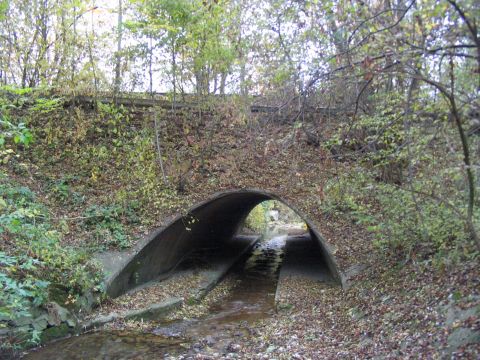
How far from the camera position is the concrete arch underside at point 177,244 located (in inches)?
434

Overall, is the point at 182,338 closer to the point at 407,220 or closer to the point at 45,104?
the point at 407,220

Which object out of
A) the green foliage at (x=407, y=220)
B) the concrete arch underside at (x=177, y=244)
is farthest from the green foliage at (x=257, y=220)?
the green foliage at (x=407, y=220)

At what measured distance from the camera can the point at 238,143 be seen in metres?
14.3

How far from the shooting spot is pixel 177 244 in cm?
1457

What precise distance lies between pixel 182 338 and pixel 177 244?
5879 mm

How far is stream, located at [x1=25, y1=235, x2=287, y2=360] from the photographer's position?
7.82 meters

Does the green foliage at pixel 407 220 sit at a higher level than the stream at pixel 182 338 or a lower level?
higher

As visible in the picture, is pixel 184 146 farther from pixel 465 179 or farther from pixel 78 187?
pixel 465 179

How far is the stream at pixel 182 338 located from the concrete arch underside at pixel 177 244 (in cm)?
178

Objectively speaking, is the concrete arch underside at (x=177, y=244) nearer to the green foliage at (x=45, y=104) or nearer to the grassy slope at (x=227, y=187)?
the grassy slope at (x=227, y=187)

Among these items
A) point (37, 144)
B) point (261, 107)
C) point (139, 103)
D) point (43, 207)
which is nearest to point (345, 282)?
point (261, 107)

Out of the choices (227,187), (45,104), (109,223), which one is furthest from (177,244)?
(45,104)

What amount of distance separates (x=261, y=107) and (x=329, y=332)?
738cm

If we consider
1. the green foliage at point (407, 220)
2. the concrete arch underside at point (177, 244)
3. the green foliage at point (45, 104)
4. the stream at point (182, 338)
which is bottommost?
the stream at point (182, 338)
